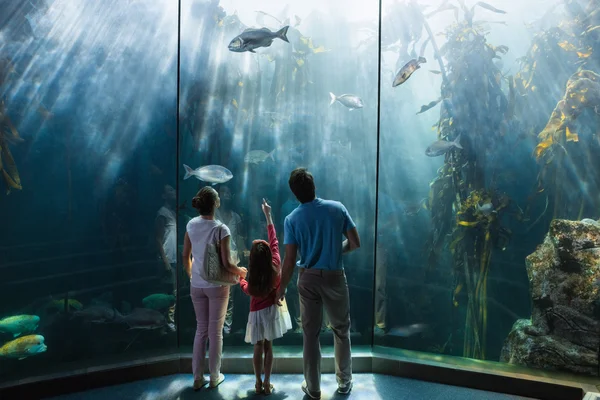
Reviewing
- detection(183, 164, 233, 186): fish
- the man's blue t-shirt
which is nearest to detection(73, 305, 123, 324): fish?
detection(183, 164, 233, 186): fish

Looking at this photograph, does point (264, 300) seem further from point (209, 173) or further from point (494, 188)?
point (494, 188)

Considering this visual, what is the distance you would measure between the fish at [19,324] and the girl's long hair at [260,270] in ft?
8.90

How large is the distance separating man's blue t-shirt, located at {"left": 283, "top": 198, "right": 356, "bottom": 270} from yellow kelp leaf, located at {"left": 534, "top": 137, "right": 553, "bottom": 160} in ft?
9.31

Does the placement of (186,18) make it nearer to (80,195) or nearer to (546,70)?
(80,195)

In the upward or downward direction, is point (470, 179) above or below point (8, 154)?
below

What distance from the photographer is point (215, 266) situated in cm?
329

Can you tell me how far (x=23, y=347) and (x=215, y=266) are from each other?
2334 mm

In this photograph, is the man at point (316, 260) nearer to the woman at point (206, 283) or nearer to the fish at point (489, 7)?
the woman at point (206, 283)

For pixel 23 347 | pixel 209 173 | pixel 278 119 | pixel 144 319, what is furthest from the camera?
pixel 278 119

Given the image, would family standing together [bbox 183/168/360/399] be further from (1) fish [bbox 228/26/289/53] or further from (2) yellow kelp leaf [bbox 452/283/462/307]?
(2) yellow kelp leaf [bbox 452/283/462/307]

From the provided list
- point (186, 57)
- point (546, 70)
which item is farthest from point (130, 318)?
point (546, 70)

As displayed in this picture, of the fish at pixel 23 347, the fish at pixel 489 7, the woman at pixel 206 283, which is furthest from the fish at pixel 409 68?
the fish at pixel 23 347

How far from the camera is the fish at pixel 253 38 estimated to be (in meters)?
3.62

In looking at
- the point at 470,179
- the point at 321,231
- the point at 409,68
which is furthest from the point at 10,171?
the point at 470,179
